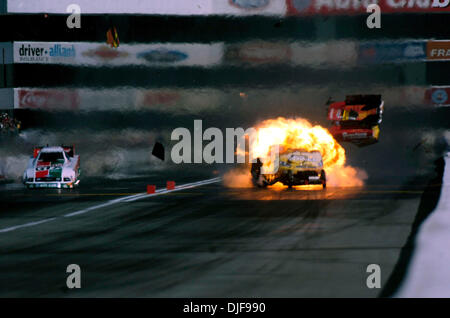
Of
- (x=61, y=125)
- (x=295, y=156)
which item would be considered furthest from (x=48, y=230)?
(x=61, y=125)

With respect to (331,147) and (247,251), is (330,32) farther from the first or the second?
(247,251)

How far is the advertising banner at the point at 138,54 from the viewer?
43.0m

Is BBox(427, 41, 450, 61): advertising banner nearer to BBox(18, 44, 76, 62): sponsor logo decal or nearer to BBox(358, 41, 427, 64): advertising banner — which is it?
BBox(358, 41, 427, 64): advertising banner

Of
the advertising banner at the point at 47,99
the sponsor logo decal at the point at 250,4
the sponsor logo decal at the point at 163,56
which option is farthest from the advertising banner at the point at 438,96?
the advertising banner at the point at 47,99

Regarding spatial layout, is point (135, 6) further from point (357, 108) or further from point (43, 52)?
point (357, 108)

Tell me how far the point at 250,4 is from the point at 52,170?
18.7 meters

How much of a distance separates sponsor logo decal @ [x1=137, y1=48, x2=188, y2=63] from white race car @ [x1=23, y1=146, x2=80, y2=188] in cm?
1457

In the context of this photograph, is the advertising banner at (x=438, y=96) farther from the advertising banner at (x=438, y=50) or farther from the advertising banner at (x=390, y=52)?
the advertising banner at (x=390, y=52)

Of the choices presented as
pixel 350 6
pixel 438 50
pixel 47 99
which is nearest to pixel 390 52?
pixel 350 6

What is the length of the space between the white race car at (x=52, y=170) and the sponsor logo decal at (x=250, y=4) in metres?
17.3

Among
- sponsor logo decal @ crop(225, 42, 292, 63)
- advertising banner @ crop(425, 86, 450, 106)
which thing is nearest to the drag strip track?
sponsor logo decal @ crop(225, 42, 292, 63)

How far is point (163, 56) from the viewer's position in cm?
4356
